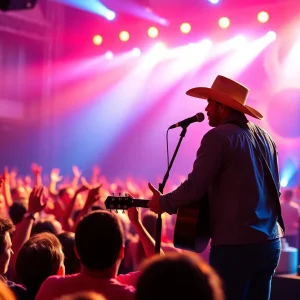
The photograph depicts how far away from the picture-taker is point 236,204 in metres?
3.25

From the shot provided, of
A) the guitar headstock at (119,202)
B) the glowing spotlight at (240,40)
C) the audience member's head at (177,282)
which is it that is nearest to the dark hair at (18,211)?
the guitar headstock at (119,202)

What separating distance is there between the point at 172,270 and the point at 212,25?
8.96 meters

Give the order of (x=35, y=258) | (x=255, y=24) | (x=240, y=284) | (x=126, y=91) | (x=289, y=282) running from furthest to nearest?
(x=126, y=91)
(x=255, y=24)
(x=289, y=282)
(x=240, y=284)
(x=35, y=258)

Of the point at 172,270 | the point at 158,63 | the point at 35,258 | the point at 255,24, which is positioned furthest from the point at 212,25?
the point at 172,270

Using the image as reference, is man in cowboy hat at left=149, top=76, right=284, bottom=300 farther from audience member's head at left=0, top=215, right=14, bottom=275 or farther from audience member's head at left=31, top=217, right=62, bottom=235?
audience member's head at left=31, top=217, right=62, bottom=235

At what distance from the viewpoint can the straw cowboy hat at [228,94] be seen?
350cm

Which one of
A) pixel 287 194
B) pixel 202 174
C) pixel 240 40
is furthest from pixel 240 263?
pixel 240 40

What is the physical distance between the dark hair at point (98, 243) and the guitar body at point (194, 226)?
0.86 meters

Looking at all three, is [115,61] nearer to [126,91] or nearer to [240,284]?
[126,91]

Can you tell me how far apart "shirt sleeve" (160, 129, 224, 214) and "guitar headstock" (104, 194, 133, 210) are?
0.32 meters

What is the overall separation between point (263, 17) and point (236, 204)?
6.61m

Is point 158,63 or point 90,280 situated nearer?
point 90,280

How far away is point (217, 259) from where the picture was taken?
328 cm

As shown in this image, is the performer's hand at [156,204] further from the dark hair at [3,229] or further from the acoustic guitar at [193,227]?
the dark hair at [3,229]
